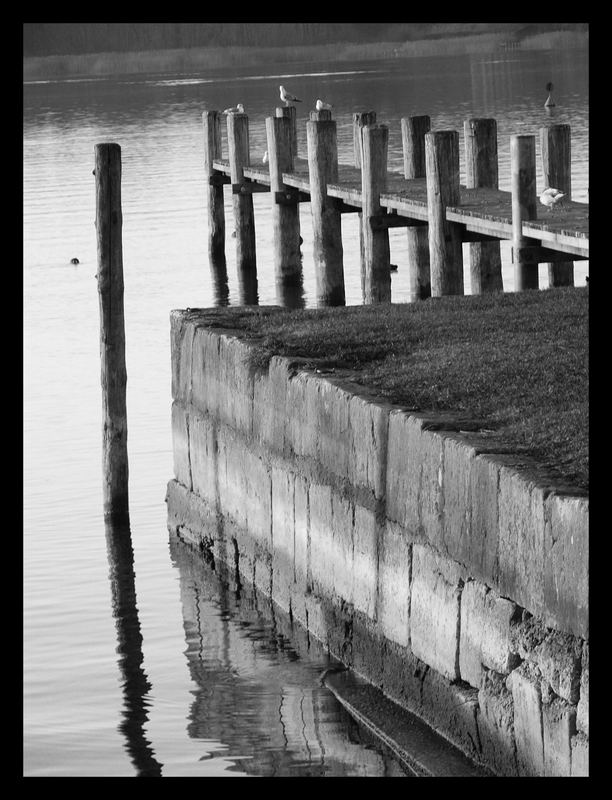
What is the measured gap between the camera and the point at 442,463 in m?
8.62

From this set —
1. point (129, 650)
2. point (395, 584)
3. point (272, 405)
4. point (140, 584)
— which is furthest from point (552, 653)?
point (140, 584)

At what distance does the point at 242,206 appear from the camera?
1026 inches

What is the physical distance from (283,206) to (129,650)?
44.1 ft

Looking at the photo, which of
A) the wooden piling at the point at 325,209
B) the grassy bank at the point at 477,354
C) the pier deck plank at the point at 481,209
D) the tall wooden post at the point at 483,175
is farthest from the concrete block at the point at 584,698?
the wooden piling at the point at 325,209

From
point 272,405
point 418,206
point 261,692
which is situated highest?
point 418,206

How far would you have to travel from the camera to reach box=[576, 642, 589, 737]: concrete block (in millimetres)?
7285

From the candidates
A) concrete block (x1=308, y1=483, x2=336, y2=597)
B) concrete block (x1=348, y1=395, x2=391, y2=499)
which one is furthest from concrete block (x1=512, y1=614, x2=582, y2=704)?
concrete block (x1=308, y1=483, x2=336, y2=597)

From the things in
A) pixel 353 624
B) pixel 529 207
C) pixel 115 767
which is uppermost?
pixel 529 207

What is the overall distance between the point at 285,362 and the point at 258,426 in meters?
0.66

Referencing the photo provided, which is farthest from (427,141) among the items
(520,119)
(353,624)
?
(520,119)

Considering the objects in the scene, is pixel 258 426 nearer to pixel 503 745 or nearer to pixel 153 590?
pixel 153 590

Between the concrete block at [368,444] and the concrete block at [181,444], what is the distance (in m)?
3.41

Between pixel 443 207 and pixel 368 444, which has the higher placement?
pixel 443 207

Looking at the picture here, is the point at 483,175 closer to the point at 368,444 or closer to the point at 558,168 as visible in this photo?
the point at 558,168
